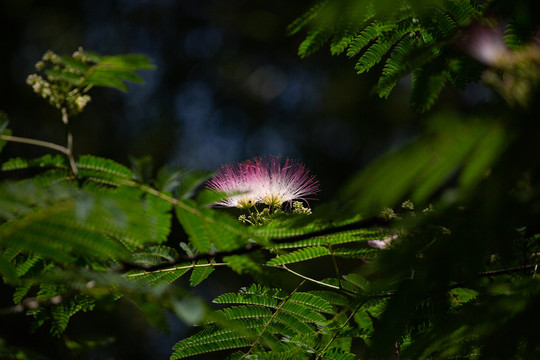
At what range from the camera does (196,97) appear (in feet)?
29.9

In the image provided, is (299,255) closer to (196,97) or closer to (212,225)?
(212,225)

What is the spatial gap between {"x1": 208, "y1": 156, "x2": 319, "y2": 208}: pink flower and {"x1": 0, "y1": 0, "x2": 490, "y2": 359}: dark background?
5.28 metres

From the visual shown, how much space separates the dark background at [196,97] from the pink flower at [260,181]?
5285 mm

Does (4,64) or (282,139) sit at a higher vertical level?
(4,64)

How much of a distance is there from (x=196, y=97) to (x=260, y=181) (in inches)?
300

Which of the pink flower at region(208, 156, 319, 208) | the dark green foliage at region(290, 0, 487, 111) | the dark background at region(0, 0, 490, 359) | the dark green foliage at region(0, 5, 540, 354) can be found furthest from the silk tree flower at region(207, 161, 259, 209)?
the dark background at region(0, 0, 490, 359)

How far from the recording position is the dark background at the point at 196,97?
751 cm

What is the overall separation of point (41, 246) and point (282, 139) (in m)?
7.79

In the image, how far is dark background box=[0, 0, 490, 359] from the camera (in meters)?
7.51

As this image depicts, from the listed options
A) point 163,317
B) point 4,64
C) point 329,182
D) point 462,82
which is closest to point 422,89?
point 462,82

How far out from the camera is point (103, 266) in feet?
3.43

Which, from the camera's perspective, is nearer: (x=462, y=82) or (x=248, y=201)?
(x=462, y=82)

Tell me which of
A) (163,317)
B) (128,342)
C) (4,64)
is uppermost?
(4,64)

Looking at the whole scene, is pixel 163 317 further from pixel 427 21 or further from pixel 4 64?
pixel 4 64
